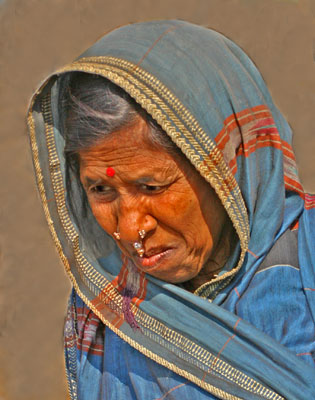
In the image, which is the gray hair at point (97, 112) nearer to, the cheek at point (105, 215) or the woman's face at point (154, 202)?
the woman's face at point (154, 202)

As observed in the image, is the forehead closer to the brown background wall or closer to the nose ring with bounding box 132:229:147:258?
the nose ring with bounding box 132:229:147:258

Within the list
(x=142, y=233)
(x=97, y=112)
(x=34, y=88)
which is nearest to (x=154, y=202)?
(x=142, y=233)

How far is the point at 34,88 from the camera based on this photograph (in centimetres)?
525

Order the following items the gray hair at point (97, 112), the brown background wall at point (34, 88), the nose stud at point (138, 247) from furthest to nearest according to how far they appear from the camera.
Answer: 1. the brown background wall at point (34, 88)
2. the nose stud at point (138, 247)
3. the gray hair at point (97, 112)

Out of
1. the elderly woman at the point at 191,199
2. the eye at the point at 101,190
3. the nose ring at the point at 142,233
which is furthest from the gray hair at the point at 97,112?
the nose ring at the point at 142,233

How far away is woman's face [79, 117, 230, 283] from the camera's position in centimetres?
182

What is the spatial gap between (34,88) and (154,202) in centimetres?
362

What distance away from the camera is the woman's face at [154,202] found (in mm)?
1821

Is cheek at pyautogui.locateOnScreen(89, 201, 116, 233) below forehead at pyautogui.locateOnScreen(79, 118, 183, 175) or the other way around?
below

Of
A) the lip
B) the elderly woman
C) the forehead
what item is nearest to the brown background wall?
the elderly woman

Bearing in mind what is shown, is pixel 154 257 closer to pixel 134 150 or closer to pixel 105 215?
pixel 105 215

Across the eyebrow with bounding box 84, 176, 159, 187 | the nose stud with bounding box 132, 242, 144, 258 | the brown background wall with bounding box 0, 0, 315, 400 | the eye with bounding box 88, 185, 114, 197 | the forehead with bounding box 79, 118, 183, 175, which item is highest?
the forehead with bounding box 79, 118, 183, 175

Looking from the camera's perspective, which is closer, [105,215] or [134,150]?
[134,150]

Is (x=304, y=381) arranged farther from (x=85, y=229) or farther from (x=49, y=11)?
(x=49, y=11)
